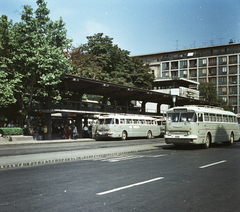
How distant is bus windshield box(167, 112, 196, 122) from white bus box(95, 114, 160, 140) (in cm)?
1266

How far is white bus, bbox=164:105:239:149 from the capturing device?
727 inches

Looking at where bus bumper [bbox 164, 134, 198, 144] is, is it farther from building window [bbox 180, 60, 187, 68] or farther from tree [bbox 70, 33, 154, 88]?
building window [bbox 180, 60, 187, 68]

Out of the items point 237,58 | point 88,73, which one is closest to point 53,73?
point 88,73

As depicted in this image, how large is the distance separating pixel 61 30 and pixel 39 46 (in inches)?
113

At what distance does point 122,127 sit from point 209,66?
70177 millimetres

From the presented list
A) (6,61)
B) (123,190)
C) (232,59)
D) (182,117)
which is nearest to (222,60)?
(232,59)

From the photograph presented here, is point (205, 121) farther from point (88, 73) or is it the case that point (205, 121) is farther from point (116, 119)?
point (88, 73)

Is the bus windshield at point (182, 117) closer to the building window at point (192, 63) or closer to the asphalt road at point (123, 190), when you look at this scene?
the asphalt road at point (123, 190)

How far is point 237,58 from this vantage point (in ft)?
297

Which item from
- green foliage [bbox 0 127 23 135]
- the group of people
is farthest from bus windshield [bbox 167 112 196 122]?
the group of people

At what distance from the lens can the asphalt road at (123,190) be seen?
552 centimetres

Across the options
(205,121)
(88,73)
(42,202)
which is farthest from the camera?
(88,73)

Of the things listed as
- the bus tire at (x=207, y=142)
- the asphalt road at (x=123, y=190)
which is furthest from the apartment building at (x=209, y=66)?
the asphalt road at (x=123, y=190)

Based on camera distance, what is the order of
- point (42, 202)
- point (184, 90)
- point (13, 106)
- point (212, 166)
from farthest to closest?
point (184, 90), point (13, 106), point (212, 166), point (42, 202)
